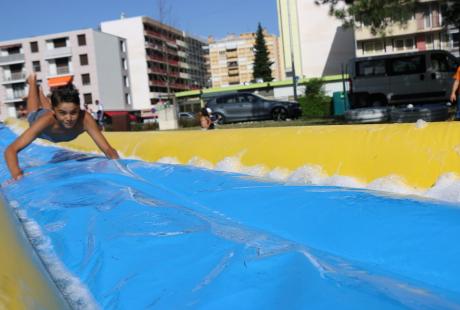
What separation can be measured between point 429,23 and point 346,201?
30.7 m

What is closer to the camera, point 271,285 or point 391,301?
point 391,301

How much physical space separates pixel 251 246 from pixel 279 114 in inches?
536

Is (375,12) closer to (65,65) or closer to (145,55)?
(65,65)

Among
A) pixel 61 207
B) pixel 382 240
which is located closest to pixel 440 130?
pixel 382 240

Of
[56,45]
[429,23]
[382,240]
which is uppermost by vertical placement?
[56,45]

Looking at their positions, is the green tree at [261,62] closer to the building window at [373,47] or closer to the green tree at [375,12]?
the building window at [373,47]

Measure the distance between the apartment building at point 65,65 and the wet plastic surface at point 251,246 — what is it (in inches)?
1791

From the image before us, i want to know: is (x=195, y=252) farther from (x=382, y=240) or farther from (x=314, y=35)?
(x=314, y=35)

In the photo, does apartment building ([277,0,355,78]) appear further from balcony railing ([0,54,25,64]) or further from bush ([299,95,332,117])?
balcony railing ([0,54,25,64])

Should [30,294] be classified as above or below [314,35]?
below

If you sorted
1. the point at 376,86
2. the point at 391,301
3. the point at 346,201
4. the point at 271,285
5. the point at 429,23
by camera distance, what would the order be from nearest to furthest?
the point at 391,301, the point at 271,285, the point at 346,201, the point at 376,86, the point at 429,23

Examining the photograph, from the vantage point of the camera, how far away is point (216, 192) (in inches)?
90.0

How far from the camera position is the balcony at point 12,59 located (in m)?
47.3

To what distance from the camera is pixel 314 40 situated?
36.2m
